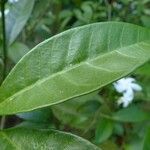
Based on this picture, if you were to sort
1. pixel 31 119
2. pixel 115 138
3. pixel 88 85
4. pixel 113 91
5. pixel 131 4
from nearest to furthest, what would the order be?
pixel 88 85 → pixel 31 119 → pixel 113 91 → pixel 115 138 → pixel 131 4

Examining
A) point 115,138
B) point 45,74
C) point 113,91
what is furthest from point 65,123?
point 45,74

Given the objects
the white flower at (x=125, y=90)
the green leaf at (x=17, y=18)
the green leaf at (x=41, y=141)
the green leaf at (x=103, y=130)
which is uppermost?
the green leaf at (x=17, y=18)

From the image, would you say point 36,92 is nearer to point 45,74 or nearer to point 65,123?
point 45,74


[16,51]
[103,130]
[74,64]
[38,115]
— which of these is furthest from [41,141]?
[103,130]

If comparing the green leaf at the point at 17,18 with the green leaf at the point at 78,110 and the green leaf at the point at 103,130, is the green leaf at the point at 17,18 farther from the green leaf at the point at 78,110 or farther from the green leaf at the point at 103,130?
the green leaf at the point at 103,130

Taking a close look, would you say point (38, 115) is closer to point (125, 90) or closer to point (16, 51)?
point (16, 51)

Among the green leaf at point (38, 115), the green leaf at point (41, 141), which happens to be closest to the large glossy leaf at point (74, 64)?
the green leaf at point (41, 141)

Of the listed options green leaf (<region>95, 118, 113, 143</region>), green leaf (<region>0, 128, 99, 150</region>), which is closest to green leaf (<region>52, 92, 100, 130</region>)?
green leaf (<region>95, 118, 113, 143</region>)
